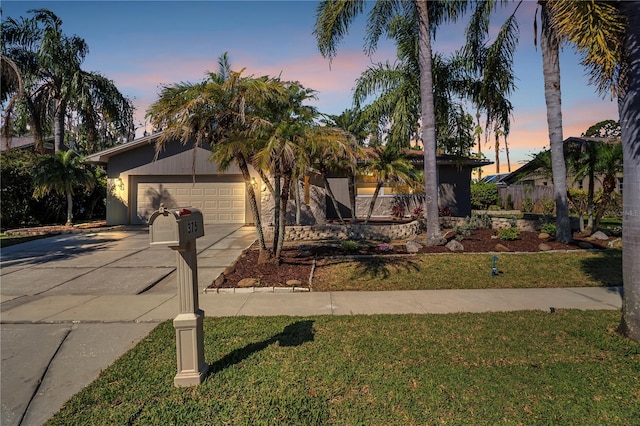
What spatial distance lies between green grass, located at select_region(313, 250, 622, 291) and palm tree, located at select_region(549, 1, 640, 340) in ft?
9.24

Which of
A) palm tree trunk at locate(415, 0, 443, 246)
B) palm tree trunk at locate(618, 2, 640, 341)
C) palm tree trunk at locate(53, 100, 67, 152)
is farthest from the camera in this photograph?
palm tree trunk at locate(53, 100, 67, 152)

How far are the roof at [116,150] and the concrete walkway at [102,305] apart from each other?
770 cm

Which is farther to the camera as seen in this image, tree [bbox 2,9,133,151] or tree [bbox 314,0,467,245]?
tree [bbox 2,9,133,151]

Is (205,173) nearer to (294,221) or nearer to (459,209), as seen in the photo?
(294,221)

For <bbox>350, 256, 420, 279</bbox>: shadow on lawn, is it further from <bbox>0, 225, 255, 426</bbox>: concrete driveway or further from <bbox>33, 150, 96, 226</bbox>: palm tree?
<bbox>33, 150, 96, 226</bbox>: palm tree

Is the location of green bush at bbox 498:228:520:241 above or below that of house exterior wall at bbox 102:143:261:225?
below

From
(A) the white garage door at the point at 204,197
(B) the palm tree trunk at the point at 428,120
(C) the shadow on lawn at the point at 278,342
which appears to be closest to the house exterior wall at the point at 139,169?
(A) the white garage door at the point at 204,197

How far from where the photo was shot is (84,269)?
28.3 feet

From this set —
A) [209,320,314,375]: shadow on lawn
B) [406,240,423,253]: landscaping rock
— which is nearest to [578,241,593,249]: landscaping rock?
[406,240,423,253]: landscaping rock

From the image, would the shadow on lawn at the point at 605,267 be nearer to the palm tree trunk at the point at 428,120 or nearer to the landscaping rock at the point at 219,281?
the palm tree trunk at the point at 428,120

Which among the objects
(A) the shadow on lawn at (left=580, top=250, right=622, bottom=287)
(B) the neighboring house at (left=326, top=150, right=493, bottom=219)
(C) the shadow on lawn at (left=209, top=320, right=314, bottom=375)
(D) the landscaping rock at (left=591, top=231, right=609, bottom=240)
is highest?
(B) the neighboring house at (left=326, top=150, right=493, bottom=219)

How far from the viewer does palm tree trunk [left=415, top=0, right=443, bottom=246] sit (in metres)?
10.2

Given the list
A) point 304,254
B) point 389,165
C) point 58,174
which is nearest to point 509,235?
point 389,165

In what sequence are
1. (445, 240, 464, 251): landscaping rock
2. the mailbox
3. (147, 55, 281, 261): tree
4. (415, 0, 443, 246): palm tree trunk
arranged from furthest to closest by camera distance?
(415, 0, 443, 246): palm tree trunk < (445, 240, 464, 251): landscaping rock < (147, 55, 281, 261): tree < the mailbox
